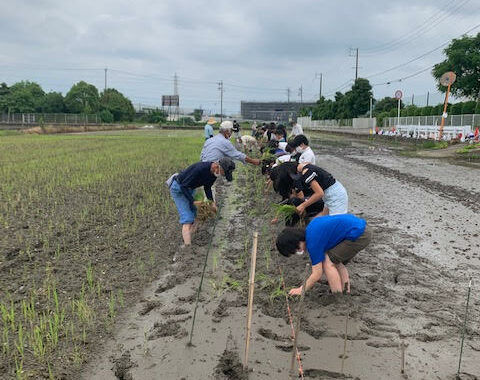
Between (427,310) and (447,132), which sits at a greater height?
(447,132)

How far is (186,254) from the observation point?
16.0ft

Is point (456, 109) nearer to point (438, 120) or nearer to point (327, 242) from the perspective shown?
point (438, 120)

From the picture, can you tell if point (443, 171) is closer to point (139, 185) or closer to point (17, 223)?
point (139, 185)

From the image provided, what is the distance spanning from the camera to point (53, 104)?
62031 mm

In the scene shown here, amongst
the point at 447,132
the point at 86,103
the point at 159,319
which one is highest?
the point at 86,103

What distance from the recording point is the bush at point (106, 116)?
2428 inches

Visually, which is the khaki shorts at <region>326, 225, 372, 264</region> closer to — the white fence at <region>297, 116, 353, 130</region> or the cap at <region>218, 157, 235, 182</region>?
the cap at <region>218, 157, 235, 182</region>

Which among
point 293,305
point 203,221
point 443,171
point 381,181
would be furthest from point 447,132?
point 293,305

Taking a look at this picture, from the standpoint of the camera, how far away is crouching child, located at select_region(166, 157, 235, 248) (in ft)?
15.9

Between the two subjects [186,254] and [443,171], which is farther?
[443,171]

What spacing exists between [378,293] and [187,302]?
5.84ft

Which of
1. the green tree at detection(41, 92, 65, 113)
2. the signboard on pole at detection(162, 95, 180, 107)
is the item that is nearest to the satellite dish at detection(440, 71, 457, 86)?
the green tree at detection(41, 92, 65, 113)

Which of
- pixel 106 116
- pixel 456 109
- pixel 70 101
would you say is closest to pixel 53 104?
pixel 70 101

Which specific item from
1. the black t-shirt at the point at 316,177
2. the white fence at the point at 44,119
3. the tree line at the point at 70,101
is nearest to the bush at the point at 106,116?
the tree line at the point at 70,101
